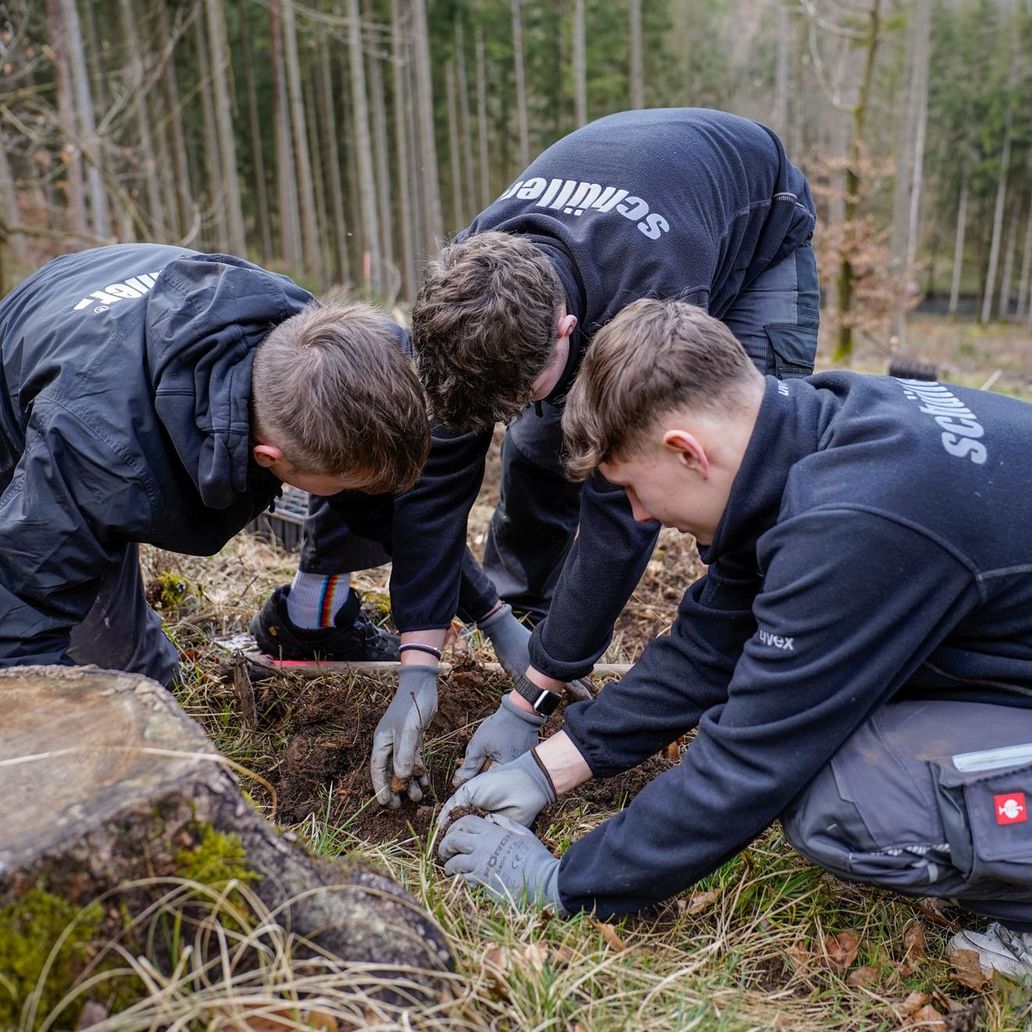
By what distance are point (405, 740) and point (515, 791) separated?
407 mm

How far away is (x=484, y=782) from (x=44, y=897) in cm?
116

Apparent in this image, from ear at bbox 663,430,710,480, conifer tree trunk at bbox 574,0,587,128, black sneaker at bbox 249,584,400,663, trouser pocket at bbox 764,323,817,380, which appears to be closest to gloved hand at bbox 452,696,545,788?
black sneaker at bbox 249,584,400,663

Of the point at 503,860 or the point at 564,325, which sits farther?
the point at 564,325

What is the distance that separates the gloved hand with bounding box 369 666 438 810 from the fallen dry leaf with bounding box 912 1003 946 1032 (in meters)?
1.31

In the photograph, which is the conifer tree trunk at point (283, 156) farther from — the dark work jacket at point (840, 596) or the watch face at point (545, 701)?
the dark work jacket at point (840, 596)

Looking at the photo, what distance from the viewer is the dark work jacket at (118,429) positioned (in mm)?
2025

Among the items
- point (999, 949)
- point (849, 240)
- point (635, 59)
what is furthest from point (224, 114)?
point (999, 949)

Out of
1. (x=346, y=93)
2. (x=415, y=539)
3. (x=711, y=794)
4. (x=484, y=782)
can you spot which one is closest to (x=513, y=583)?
(x=415, y=539)

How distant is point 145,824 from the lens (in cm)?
136

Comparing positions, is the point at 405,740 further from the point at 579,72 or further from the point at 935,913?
the point at 579,72

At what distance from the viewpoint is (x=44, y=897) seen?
1.29m

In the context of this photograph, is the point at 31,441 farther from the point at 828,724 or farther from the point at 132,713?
the point at 828,724

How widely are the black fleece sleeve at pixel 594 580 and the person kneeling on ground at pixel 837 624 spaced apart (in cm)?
33

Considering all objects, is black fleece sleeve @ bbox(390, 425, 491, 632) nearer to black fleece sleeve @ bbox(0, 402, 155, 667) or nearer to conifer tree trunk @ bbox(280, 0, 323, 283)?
black fleece sleeve @ bbox(0, 402, 155, 667)
